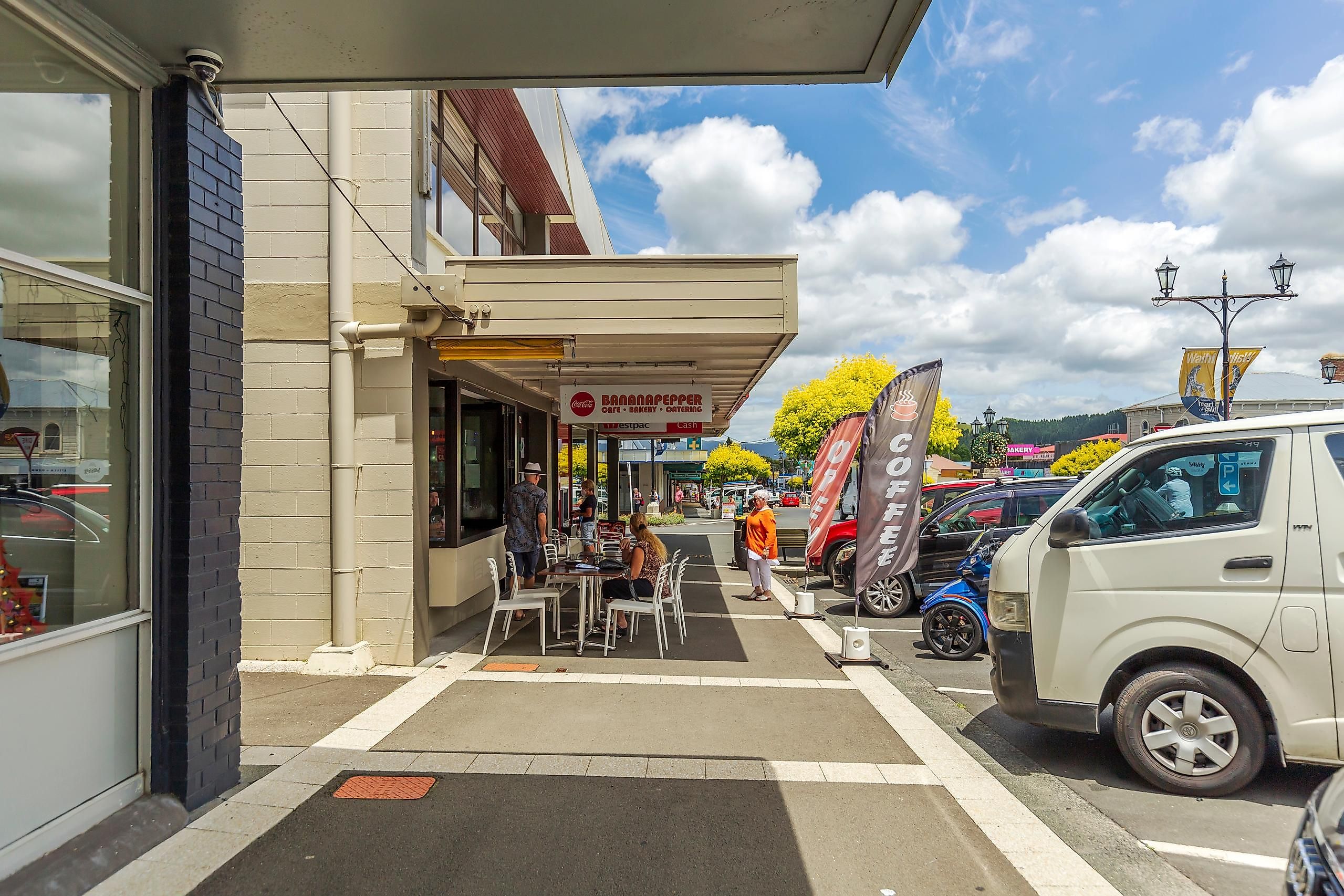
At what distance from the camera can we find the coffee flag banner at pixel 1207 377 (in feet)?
55.4

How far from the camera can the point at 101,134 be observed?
3.95m

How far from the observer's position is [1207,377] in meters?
17.1

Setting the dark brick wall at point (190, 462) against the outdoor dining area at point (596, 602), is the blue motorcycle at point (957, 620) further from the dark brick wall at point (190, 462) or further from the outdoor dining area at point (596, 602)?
the dark brick wall at point (190, 462)

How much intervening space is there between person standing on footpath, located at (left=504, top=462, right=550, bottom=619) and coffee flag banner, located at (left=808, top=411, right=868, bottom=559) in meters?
4.24

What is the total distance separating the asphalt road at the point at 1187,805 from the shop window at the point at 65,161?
5870mm

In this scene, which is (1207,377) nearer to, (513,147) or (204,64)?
(513,147)

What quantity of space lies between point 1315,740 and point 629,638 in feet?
19.9

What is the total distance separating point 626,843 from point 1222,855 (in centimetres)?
287

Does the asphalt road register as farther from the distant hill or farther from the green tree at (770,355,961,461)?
the distant hill

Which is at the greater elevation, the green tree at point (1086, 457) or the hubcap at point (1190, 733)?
the green tree at point (1086, 457)

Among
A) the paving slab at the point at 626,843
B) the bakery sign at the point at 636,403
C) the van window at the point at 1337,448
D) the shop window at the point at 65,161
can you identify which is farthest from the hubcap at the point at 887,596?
the shop window at the point at 65,161

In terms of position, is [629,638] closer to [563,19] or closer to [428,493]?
[428,493]

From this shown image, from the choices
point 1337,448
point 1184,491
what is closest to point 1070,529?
point 1184,491

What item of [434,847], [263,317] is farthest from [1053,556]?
[263,317]
